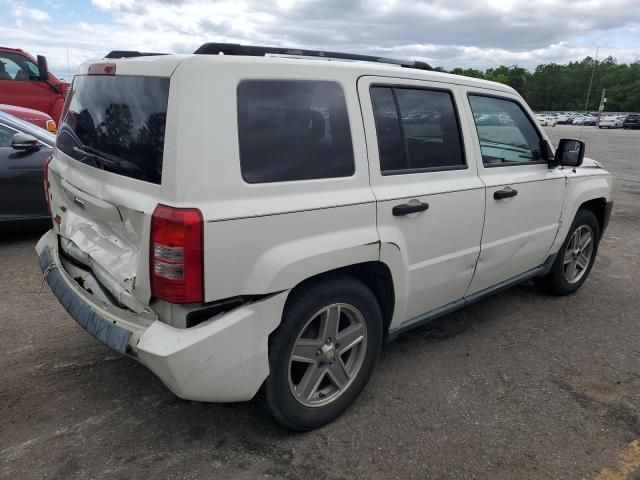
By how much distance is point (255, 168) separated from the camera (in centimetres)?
218

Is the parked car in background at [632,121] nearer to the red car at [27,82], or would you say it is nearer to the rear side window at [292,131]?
the red car at [27,82]

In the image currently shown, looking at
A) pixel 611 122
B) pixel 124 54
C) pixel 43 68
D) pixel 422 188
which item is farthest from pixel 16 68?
pixel 611 122

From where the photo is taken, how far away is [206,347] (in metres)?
2.10

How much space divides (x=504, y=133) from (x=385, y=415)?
2.16 meters

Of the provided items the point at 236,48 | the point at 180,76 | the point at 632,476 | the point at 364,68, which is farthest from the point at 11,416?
the point at 632,476

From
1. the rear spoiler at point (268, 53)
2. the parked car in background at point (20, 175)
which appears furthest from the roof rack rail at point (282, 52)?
the parked car in background at point (20, 175)

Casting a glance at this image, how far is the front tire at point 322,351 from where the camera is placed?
2.38 metres

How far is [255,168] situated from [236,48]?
63 cm

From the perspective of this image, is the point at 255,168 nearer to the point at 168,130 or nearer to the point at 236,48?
the point at 168,130

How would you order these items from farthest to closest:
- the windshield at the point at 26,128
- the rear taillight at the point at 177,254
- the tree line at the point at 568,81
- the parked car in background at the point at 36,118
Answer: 1. the tree line at the point at 568,81
2. the parked car in background at the point at 36,118
3. the windshield at the point at 26,128
4. the rear taillight at the point at 177,254

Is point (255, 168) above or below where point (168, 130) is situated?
below

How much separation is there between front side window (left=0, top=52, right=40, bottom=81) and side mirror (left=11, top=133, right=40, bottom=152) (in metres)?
6.19

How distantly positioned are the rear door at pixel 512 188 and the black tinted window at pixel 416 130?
24cm

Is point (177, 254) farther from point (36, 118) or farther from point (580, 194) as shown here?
point (36, 118)
